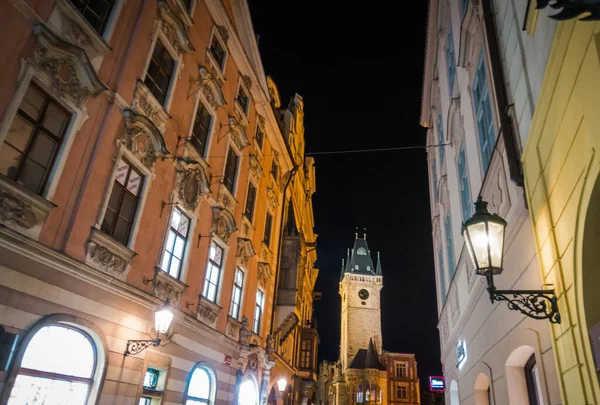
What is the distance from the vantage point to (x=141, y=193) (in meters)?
10.3

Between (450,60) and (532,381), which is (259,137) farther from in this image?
(532,381)

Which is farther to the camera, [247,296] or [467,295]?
[247,296]

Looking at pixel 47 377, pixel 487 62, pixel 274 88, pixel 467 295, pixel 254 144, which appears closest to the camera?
pixel 47 377

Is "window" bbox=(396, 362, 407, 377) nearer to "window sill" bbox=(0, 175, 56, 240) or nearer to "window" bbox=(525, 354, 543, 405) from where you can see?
"window" bbox=(525, 354, 543, 405)

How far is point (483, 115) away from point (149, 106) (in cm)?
765

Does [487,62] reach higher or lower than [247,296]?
higher

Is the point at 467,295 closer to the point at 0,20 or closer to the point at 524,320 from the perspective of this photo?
the point at 524,320

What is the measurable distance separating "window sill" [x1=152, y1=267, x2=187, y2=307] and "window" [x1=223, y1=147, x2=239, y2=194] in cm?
479

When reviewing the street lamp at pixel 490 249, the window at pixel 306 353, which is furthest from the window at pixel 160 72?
the window at pixel 306 353

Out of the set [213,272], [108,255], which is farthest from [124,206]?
[213,272]

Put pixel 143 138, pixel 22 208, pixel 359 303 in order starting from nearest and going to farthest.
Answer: pixel 22 208
pixel 143 138
pixel 359 303

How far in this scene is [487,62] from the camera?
797 cm

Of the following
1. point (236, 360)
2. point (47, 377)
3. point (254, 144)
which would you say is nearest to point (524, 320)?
point (47, 377)

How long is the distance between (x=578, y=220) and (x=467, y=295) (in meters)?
6.89
